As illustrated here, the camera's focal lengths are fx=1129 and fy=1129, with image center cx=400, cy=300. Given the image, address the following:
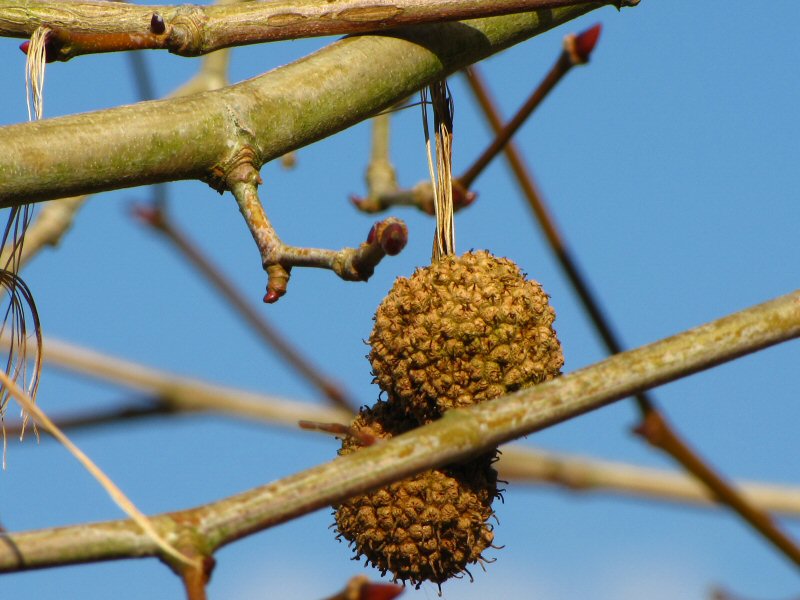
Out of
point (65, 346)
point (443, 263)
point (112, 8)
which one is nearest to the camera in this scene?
point (112, 8)

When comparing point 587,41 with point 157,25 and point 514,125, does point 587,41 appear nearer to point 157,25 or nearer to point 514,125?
point 514,125

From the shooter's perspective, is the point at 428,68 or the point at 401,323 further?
the point at 428,68

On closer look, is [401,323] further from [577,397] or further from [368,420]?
[577,397]

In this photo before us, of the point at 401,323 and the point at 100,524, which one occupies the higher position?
the point at 401,323

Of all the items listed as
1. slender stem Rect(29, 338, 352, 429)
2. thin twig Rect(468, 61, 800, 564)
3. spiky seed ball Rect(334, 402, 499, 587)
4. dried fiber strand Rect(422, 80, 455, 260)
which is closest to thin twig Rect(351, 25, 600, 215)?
dried fiber strand Rect(422, 80, 455, 260)

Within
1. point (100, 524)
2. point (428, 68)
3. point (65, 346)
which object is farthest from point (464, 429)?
point (65, 346)

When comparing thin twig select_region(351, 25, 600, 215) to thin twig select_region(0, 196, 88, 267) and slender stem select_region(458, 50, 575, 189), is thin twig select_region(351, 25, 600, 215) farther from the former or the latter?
thin twig select_region(0, 196, 88, 267)

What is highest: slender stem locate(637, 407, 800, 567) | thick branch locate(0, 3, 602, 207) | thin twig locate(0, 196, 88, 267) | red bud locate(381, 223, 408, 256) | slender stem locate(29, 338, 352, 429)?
thin twig locate(0, 196, 88, 267)

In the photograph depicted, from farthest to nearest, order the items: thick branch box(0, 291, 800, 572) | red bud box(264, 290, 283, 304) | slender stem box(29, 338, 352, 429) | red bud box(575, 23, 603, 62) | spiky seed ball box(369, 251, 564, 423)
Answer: slender stem box(29, 338, 352, 429) < red bud box(575, 23, 603, 62) < spiky seed ball box(369, 251, 564, 423) < red bud box(264, 290, 283, 304) < thick branch box(0, 291, 800, 572)

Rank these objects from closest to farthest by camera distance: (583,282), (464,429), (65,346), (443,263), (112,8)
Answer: (464,429)
(112,8)
(443,263)
(583,282)
(65,346)
